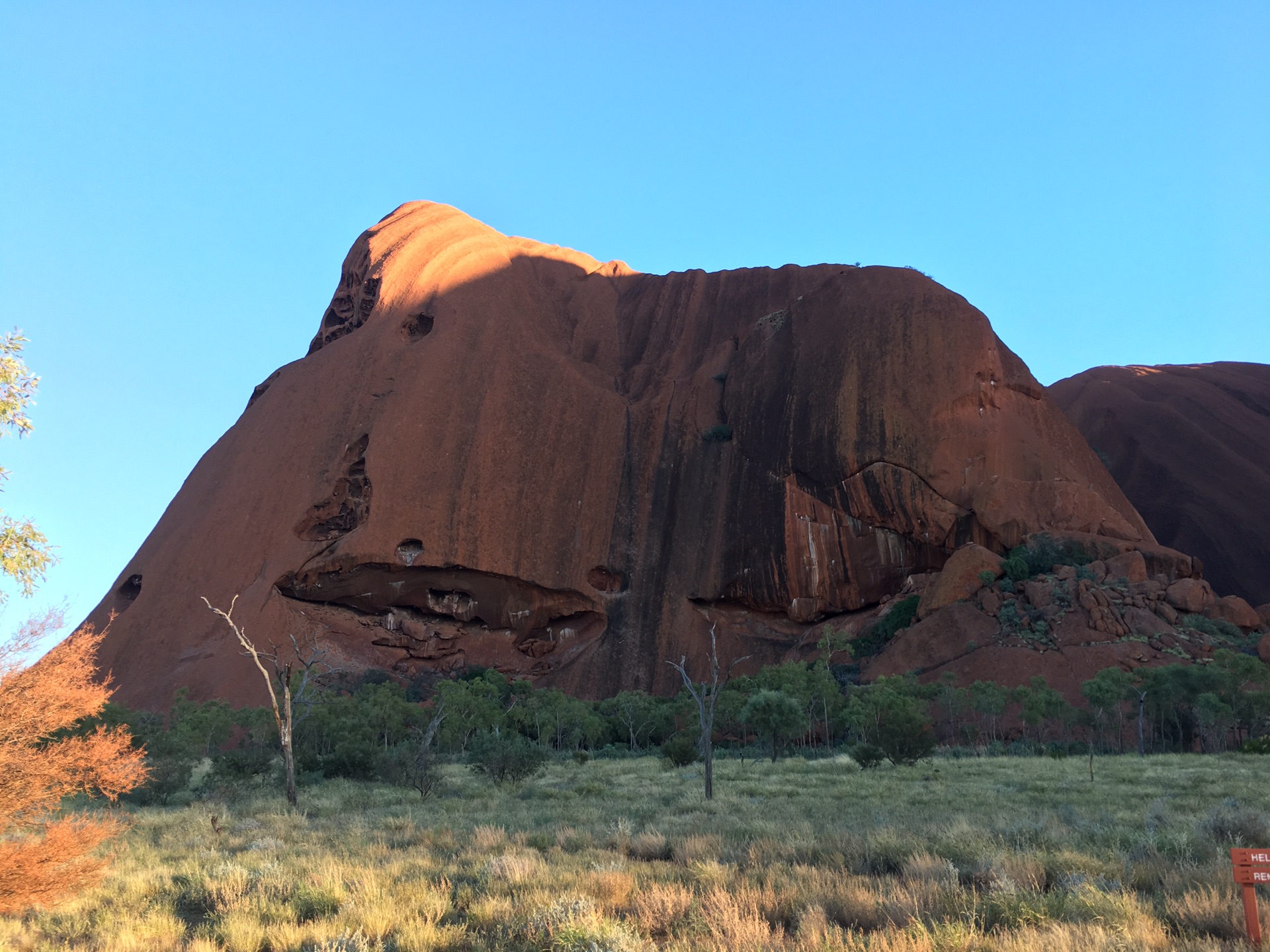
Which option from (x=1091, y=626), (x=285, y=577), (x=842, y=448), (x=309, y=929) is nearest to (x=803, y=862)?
(x=309, y=929)

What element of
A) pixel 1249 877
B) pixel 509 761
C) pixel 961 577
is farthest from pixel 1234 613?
pixel 1249 877

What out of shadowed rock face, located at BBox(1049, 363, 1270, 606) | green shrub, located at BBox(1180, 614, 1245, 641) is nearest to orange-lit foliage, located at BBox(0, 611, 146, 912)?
green shrub, located at BBox(1180, 614, 1245, 641)

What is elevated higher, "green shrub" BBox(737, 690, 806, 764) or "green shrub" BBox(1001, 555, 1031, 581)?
"green shrub" BBox(1001, 555, 1031, 581)

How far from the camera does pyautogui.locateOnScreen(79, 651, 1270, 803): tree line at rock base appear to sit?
83.3 feet

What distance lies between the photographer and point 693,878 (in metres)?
8.99

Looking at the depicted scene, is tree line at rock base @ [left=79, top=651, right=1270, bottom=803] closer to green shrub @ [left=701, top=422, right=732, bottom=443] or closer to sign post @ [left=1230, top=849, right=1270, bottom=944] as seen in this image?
green shrub @ [left=701, top=422, right=732, bottom=443]

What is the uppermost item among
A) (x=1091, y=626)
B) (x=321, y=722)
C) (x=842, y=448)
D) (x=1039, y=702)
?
(x=842, y=448)

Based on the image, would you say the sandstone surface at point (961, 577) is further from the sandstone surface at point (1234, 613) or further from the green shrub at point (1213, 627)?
the sandstone surface at point (1234, 613)

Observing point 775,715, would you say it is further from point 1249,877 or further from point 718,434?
point 718,434

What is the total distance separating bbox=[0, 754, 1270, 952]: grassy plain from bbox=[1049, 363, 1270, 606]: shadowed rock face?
55984 mm

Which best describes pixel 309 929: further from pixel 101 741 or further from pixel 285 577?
pixel 285 577

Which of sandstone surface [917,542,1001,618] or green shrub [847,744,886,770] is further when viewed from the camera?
sandstone surface [917,542,1001,618]

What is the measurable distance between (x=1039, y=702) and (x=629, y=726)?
17.7 m

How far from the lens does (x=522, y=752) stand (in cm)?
2314
